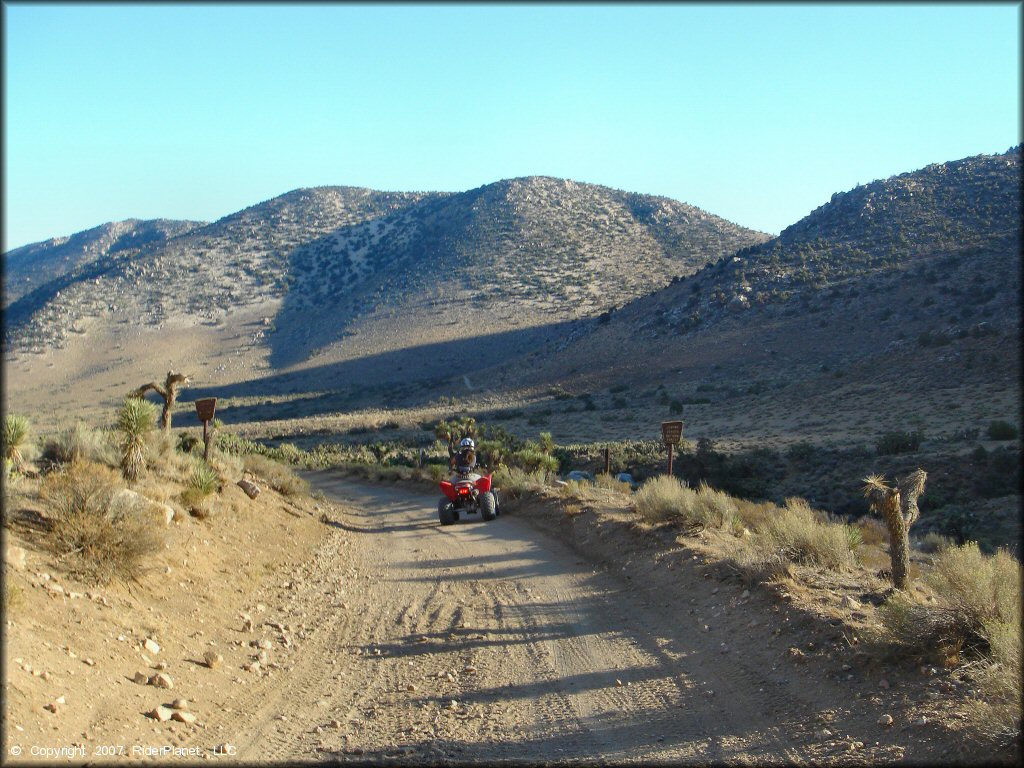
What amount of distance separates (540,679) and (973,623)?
12.8 ft

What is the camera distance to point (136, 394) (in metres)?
13.8

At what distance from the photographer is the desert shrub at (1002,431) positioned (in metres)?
27.7

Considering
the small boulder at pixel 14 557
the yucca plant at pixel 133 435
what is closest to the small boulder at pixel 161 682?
the small boulder at pixel 14 557

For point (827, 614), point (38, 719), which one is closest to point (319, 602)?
point (38, 719)

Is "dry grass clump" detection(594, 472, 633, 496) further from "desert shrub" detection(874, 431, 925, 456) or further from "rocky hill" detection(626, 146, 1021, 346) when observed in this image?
"rocky hill" detection(626, 146, 1021, 346)

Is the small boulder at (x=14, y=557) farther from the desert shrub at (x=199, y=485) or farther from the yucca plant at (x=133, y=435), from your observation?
the desert shrub at (x=199, y=485)

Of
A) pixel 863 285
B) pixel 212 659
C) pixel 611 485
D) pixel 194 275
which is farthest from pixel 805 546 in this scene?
pixel 194 275

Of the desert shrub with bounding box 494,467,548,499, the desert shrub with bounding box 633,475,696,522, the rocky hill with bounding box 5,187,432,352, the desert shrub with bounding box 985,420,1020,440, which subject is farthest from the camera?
the rocky hill with bounding box 5,187,432,352

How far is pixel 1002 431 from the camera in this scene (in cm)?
2795

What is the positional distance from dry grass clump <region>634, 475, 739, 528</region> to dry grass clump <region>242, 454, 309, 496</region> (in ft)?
30.0

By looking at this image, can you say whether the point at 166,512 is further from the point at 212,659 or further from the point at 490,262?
the point at 490,262

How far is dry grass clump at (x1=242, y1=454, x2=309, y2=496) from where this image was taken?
65.7 feet

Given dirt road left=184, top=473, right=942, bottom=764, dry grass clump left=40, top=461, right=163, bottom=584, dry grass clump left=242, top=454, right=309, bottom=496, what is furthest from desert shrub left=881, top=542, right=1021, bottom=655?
dry grass clump left=242, top=454, right=309, bottom=496

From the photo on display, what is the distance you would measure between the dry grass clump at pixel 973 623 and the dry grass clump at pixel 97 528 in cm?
789
